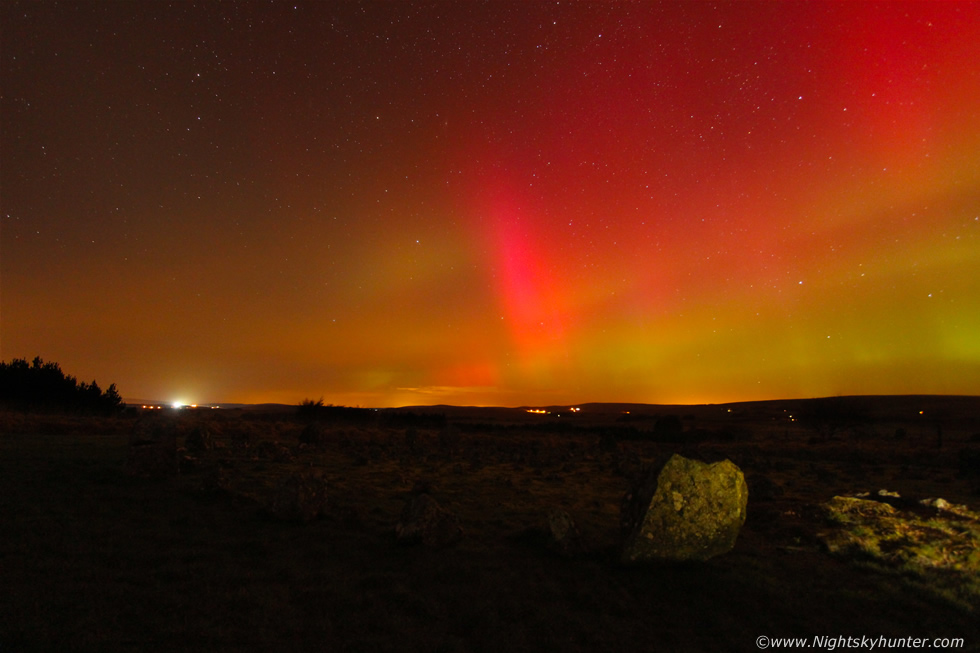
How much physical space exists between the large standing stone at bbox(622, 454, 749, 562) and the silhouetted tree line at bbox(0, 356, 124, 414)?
1964 inches

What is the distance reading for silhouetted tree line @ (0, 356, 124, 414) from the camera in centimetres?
4469

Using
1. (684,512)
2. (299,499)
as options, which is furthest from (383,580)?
(684,512)

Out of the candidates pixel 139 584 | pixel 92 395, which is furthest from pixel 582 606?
Answer: pixel 92 395

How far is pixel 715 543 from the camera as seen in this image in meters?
11.8

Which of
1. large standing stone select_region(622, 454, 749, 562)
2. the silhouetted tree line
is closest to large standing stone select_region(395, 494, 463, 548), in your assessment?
large standing stone select_region(622, 454, 749, 562)

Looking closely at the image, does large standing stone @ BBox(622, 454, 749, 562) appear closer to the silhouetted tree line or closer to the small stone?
the small stone

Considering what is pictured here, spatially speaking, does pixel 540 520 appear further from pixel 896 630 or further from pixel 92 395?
pixel 92 395

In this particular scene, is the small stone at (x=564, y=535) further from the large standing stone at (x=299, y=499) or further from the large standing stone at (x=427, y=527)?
the large standing stone at (x=299, y=499)

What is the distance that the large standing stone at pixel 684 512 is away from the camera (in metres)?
11.5

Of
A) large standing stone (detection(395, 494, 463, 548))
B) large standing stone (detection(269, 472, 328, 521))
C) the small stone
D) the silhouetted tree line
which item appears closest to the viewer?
the small stone

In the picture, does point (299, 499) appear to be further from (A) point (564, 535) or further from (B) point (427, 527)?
(A) point (564, 535)

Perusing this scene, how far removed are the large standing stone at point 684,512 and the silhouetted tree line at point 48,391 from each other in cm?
4989

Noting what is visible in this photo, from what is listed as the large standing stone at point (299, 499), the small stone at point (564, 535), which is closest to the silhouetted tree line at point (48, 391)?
the large standing stone at point (299, 499)

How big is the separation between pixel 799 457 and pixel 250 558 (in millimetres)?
37596
